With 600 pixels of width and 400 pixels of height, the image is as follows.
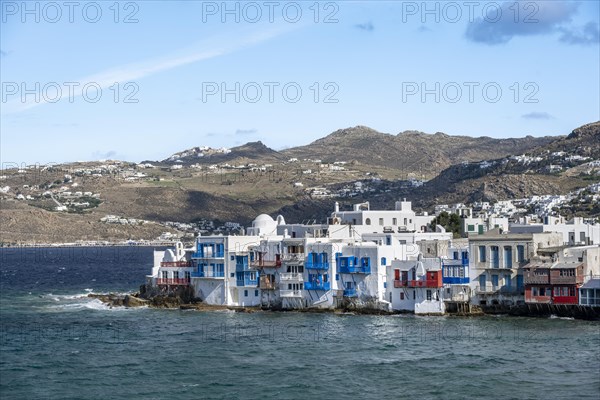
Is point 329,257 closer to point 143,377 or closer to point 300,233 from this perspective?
point 300,233

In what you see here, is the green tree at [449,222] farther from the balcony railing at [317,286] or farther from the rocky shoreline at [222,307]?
the rocky shoreline at [222,307]

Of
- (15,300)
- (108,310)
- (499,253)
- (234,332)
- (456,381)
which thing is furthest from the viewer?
(15,300)

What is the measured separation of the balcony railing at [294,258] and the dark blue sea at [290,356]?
3.41 metres

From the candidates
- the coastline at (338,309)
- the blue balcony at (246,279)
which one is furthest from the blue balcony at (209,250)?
the coastline at (338,309)

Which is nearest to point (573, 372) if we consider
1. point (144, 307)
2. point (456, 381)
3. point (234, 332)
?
point (456, 381)

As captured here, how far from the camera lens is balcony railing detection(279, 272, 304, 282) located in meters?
65.5

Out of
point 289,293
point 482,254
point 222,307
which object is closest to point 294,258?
point 289,293

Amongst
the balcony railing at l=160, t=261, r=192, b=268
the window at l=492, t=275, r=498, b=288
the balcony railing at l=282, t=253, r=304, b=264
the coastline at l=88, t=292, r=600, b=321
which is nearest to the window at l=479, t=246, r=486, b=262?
the window at l=492, t=275, r=498, b=288

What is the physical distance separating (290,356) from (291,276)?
1556 centimetres

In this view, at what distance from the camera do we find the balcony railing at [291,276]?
215 ft

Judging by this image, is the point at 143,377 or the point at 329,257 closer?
the point at 143,377

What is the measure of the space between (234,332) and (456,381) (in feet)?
56.8

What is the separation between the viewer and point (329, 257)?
64500 millimetres

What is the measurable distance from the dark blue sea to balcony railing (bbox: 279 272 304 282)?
2.28m
